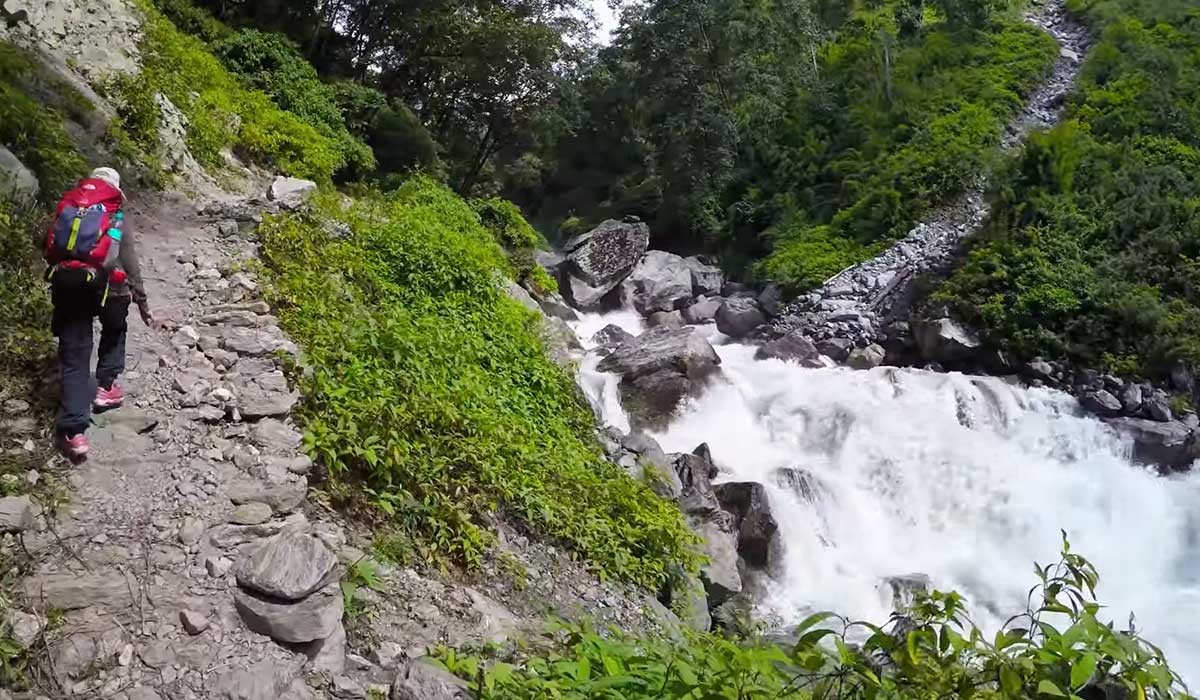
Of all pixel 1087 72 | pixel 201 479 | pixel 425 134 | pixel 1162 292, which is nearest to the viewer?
pixel 201 479

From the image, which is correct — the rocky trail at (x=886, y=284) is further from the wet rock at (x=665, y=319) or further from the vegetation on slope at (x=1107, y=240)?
the wet rock at (x=665, y=319)

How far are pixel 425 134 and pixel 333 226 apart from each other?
922 cm

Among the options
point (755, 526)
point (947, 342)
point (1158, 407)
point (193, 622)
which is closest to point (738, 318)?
point (947, 342)

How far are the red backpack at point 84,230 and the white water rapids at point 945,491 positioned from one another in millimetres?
8842

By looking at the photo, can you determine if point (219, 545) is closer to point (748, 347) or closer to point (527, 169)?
point (748, 347)

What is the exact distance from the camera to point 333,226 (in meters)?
10.3

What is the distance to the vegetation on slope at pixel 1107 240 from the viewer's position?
16469 mm

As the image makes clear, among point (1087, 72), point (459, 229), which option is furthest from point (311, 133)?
point (1087, 72)

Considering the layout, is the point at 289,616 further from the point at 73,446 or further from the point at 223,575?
the point at 73,446

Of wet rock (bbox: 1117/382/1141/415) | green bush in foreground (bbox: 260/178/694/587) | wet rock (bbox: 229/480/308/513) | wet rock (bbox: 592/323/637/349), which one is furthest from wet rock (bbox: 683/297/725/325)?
wet rock (bbox: 229/480/308/513)

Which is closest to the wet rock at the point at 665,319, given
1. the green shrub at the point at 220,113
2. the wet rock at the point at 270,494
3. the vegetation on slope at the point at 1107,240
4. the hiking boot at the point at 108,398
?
the vegetation on slope at the point at 1107,240

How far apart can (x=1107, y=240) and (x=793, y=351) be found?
8.60 m

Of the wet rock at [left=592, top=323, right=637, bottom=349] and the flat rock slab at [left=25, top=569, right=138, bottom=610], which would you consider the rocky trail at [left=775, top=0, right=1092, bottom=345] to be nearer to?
the wet rock at [left=592, top=323, right=637, bottom=349]

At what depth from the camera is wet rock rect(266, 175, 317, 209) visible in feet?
33.8
